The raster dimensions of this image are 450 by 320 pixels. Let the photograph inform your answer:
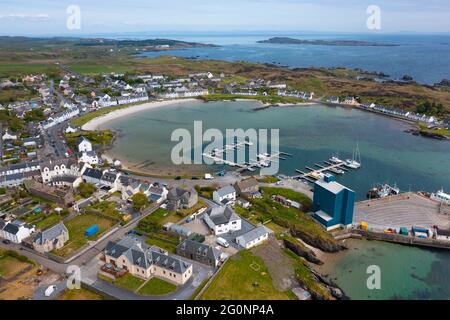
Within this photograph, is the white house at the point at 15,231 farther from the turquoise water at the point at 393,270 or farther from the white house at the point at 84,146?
the turquoise water at the point at 393,270

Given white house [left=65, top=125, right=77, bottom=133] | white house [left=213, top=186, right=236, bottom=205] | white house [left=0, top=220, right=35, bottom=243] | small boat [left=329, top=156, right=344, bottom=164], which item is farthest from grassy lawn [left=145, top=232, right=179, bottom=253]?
white house [left=65, top=125, right=77, bottom=133]

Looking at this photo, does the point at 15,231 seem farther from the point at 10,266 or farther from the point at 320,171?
the point at 320,171

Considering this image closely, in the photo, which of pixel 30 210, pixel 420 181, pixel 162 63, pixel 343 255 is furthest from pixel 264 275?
A: pixel 162 63

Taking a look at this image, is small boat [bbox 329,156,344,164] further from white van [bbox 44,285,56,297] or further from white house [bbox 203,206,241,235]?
white van [bbox 44,285,56,297]

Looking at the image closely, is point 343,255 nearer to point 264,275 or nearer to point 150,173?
point 264,275

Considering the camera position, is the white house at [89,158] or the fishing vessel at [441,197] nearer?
the fishing vessel at [441,197]

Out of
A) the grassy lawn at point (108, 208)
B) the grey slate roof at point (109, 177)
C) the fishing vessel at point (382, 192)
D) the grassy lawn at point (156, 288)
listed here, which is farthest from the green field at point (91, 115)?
the fishing vessel at point (382, 192)
